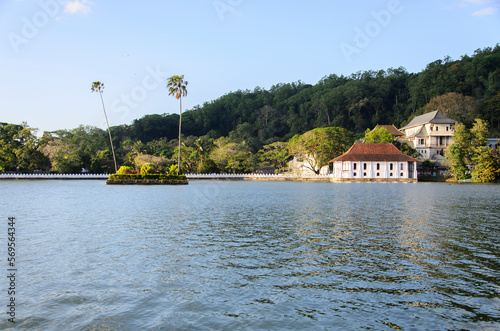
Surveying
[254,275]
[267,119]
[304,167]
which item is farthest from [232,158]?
[254,275]

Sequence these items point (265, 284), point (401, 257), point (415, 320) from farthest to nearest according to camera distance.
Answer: point (401, 257) → point (265, 284) → point (415, 320)

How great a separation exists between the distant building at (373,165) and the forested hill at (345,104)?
26947 millimetres

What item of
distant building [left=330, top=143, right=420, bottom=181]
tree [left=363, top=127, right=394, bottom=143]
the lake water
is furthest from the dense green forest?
the lake water

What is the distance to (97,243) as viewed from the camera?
14.2 meters

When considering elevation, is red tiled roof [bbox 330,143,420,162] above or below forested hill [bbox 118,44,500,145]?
below

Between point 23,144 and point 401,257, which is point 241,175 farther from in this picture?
point 401,257

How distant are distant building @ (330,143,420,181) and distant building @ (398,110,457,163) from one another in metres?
16.6

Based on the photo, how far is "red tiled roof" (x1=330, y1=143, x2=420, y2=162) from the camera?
240 ft

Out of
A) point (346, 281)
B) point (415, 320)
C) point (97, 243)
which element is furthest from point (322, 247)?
point (97, 243)

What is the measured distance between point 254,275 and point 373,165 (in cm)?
6753

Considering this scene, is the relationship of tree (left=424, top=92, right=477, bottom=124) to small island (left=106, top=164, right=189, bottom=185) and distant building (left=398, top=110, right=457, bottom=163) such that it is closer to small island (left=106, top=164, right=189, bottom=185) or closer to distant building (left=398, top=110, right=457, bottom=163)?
distant building (left=398, top=110, right=457, bottom=163)

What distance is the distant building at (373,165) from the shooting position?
73.1 meters

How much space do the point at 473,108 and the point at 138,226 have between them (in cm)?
10148

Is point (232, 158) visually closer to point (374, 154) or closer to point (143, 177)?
point (143, 177)
